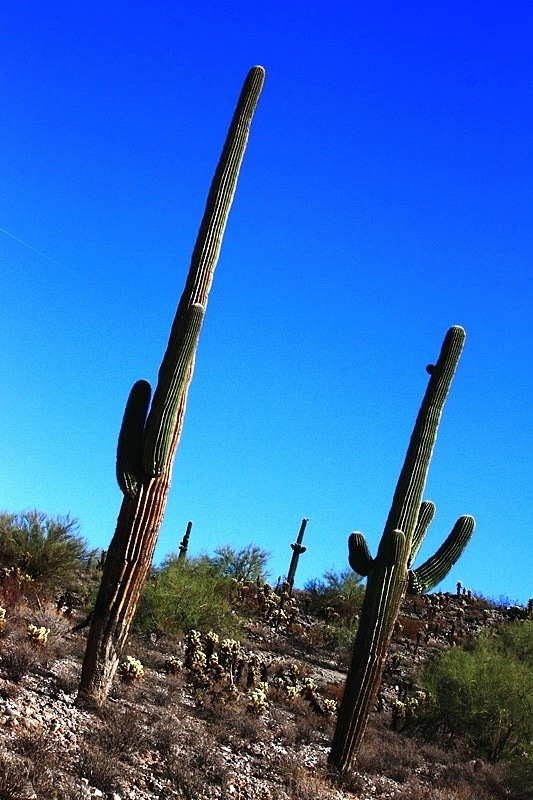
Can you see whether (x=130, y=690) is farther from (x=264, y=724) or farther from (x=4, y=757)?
(x=4, y=757)

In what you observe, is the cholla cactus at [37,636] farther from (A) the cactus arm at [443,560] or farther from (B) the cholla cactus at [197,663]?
(A) the cactus arm at [443,560]

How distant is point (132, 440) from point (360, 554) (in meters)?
3.67

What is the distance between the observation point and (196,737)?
10.5m

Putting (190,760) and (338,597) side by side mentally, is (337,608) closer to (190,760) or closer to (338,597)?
(338,597)

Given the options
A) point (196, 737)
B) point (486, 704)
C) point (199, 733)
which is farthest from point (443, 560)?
point (486, 704)

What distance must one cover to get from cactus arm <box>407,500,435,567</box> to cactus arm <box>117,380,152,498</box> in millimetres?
4314

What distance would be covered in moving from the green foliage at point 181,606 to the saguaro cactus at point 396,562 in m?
6.48

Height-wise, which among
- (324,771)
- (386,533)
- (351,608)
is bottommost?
(324,771)

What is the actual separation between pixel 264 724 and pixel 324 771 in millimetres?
1879

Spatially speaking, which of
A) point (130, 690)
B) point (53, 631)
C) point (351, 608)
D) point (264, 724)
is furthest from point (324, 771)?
point (351, 608)

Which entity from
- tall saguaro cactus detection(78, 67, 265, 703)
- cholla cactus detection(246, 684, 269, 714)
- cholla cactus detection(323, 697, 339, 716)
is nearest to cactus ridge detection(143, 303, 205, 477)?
tall saguaro cactus detection(78, 67, 265, 703)

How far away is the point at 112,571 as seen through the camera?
10766 mm

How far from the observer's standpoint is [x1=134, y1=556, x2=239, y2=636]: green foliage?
17.7m

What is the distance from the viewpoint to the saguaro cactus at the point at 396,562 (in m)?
11.8
